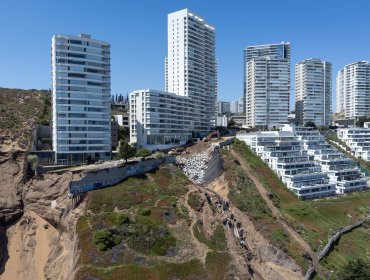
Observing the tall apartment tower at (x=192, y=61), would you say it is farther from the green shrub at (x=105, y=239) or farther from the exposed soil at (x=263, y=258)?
the green shrub at (x=105, y=239)

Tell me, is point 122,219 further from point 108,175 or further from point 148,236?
point 108,175

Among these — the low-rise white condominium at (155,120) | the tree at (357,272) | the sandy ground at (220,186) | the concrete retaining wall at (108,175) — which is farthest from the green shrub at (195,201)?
the low-rise white condominium at (155,120)

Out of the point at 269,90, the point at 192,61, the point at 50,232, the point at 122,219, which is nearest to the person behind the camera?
the point at 122,219

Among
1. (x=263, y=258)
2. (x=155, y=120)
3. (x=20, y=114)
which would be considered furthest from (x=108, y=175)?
(x=20, y=114)

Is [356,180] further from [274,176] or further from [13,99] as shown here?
[13,99]

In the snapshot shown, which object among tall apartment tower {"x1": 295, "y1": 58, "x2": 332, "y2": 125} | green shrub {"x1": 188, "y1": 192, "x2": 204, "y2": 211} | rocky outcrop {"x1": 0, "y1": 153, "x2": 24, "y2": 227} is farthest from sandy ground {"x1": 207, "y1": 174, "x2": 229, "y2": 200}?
tall apartment tower {"x1": 295, "y1": 58, "x2": 332, "y2": 125}

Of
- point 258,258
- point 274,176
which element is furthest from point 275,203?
point 258,258

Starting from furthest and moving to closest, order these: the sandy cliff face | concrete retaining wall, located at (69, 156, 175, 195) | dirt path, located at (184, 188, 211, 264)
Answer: concrete retaining wall, located at (69, 156, 175, 195) → the sandy cliff face → dirt path, located at (184, 188, 211, 264)

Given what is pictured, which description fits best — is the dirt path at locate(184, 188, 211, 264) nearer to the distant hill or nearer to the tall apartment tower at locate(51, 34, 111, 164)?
the tall apartment tower at locate(51, 34, 111, 164)
